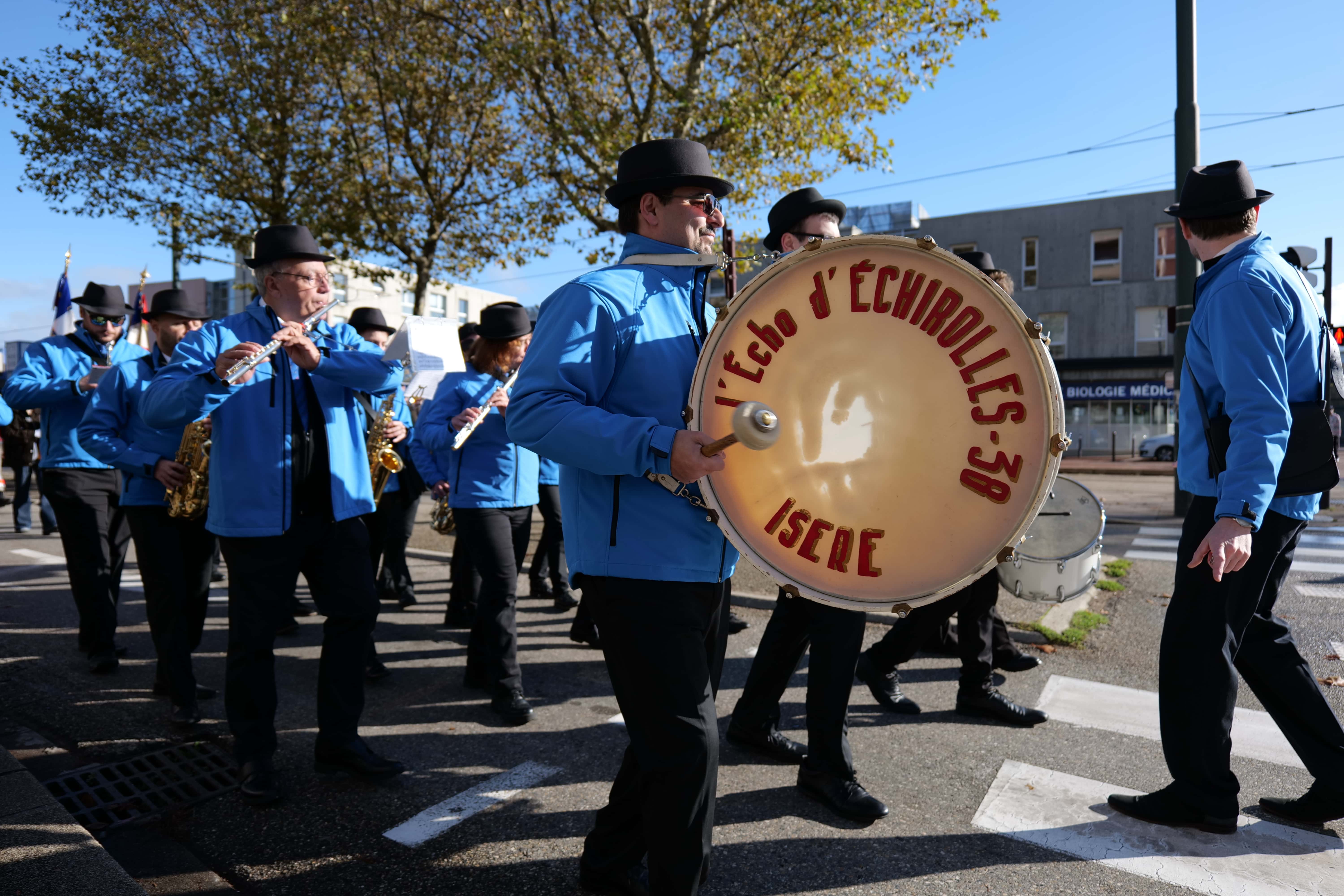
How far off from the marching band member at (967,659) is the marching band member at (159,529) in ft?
10.8

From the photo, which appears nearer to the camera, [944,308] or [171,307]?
[944,308]

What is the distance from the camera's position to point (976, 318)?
1835 mm

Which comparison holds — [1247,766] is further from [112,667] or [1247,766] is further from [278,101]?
[278,101]

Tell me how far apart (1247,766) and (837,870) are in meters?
1.99

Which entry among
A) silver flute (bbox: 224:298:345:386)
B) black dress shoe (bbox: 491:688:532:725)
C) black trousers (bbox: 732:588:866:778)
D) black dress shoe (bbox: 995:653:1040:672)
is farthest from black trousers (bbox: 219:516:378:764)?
black dress shoe (bbox: 995:653:1040:672)

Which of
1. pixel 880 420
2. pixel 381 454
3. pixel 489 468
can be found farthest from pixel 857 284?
pixel 381 454

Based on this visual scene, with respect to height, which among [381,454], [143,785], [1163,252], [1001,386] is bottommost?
[143,785]

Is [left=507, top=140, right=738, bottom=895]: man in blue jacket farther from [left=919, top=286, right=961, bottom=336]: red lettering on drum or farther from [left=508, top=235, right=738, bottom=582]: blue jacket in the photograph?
[left=919, top=286, right=961, bottom=336]: red lettering on drum

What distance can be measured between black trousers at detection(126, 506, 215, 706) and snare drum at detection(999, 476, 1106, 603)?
162 inches

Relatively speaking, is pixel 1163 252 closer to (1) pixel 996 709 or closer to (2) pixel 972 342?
(1) pixel 996 709

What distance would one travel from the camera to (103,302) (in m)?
5.46

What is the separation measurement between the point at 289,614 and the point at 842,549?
2.61 m

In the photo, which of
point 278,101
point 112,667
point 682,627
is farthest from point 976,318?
point 278,101

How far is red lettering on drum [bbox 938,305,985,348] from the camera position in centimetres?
184
